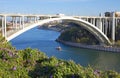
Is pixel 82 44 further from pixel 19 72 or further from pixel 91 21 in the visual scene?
pixel 19 72

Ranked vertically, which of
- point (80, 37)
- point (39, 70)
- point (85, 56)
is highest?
point (39, 70)

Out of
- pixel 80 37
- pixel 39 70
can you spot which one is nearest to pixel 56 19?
pixel 80 37

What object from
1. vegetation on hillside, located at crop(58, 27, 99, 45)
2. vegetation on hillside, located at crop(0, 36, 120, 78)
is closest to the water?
vegetation on hillside, located at crop(58, 27, 99, 45)

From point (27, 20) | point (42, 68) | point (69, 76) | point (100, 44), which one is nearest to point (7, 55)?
point (42, 68)

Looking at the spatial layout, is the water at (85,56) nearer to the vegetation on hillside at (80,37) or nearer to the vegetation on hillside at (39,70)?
the vegetation on hillside at (80,37)

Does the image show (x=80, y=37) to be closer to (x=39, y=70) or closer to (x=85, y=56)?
(x=85, y=56)

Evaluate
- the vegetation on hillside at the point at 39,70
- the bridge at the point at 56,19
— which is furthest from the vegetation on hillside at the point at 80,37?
the vegetation on hillside at the point at 39,70
